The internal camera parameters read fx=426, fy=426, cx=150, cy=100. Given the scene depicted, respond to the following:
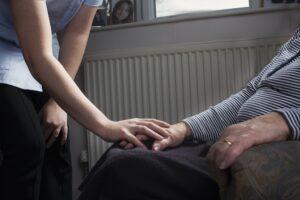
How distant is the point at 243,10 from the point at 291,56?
44.5 inches

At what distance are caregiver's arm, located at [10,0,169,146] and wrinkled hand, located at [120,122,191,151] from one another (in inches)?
4.4

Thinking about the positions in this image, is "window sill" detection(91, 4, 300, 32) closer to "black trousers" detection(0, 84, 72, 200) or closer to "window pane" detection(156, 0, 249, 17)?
"window pane" detection(156, 0, 249, 17)

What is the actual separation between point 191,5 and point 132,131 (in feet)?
5.16

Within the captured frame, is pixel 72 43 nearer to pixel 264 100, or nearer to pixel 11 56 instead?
pixel 11 56

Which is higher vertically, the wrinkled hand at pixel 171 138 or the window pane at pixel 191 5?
the window pane at pixel 191 5

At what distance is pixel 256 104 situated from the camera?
923 mm

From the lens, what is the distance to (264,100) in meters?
0.92

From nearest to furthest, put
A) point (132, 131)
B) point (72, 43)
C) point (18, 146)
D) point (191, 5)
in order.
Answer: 1. point (132, 131)
2. point (18, 146)
3. point (72, 43)
4. point (191, 5)

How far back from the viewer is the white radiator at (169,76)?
209cm

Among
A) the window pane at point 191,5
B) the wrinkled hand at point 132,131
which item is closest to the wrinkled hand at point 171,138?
the wrinkled hand at point 132,131

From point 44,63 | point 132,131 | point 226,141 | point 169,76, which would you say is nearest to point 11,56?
point 44,63

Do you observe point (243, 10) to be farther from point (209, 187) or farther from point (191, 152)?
point (209, 187)

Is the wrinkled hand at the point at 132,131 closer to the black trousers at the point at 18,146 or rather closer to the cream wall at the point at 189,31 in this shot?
the black trousers at the point at 18,146

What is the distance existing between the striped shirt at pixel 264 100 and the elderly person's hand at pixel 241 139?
0.04 m
